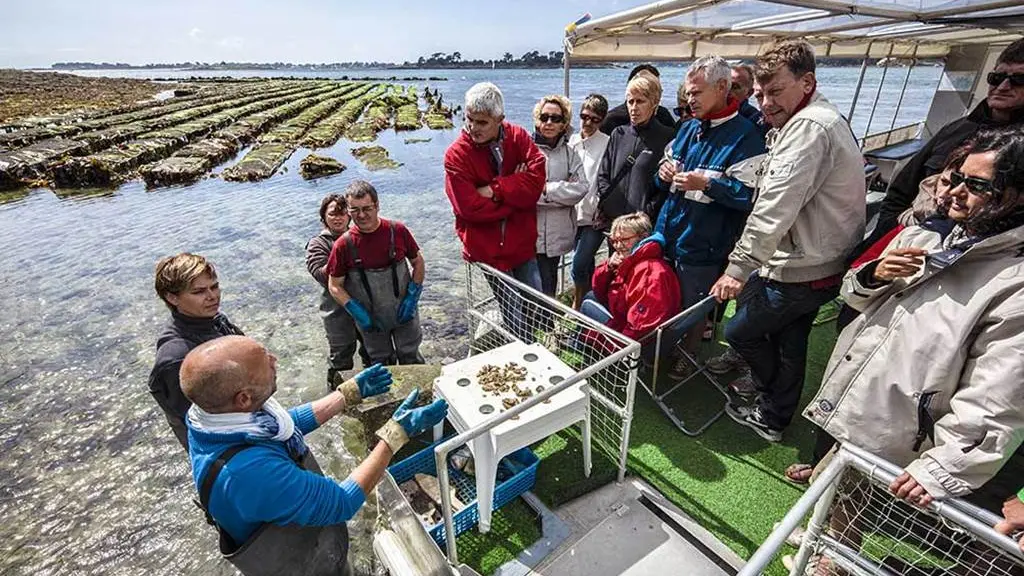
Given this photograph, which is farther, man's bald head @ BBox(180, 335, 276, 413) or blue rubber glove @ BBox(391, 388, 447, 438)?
blue rubber glove @ BBox(391, 388, 447, 438)

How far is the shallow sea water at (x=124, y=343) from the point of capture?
149 inches

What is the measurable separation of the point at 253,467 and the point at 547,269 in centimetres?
367

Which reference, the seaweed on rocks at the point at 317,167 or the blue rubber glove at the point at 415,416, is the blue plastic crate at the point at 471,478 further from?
the seaweed on rocks at the point at 317,167

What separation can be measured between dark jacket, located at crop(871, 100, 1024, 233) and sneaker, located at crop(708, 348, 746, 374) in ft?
5.97

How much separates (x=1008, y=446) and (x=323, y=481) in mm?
2733

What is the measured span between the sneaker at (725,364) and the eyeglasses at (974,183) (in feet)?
9.52

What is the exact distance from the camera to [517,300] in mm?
4043

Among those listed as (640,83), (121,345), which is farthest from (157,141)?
(640,83)

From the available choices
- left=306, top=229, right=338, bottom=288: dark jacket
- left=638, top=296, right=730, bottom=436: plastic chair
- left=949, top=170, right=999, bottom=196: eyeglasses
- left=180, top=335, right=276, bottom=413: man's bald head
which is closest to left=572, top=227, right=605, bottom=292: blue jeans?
left=638, top=296, right=730, bottom=436: plastic chair

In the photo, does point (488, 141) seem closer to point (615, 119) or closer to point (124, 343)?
point (615, 119)

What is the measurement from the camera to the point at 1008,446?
1.70 metres

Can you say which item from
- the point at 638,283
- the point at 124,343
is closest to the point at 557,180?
the point at 638,283

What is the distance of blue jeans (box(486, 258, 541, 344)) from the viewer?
407cm

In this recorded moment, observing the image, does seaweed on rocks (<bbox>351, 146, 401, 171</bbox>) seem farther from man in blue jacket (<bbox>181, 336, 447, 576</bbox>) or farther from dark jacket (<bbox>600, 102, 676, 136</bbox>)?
man in blue jacket (<bbox>181, 336, 447, 576</bbox>)
